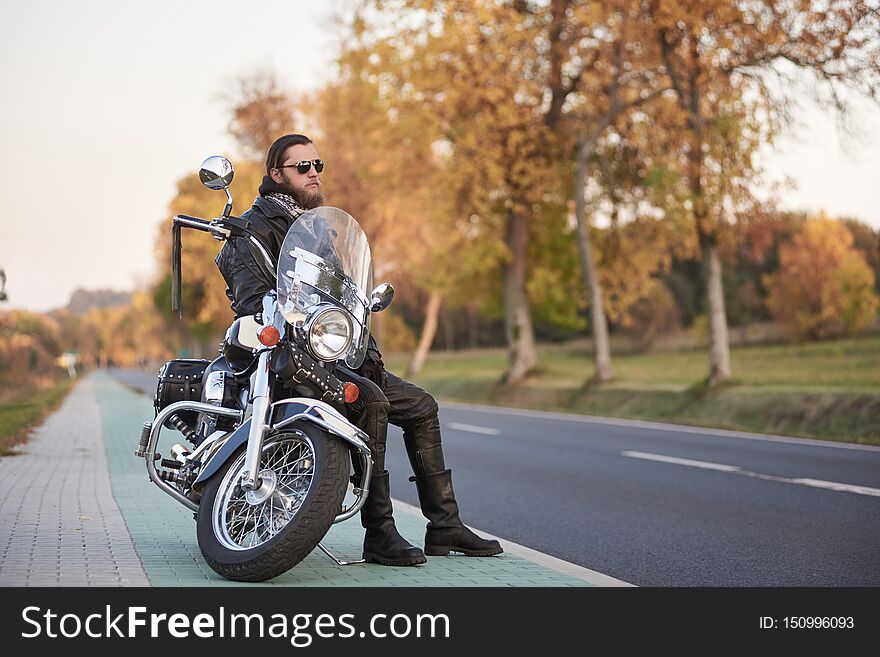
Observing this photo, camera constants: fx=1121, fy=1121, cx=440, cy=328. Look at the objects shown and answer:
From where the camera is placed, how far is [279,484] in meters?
5.14

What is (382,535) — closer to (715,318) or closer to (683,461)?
(683,461)

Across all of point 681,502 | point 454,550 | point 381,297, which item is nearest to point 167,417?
point 381,297

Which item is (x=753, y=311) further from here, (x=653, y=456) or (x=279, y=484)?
(x=279, y=484)

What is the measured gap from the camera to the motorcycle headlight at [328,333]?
5.10 metres

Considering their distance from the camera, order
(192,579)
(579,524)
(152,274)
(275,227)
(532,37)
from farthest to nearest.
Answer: (152,274) → (532,37) → (579,524) → (275,227) → (192,579)

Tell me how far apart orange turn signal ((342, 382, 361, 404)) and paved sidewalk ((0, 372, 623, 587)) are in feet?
2.74

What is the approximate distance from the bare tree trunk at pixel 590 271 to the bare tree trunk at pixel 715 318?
13.3 feet

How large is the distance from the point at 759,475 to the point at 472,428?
26.3ft

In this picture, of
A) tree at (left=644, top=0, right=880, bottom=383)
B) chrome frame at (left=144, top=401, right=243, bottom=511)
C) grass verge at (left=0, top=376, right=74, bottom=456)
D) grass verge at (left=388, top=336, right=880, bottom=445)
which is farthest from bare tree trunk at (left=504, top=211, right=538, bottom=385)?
chrome frame at (left=144, top=401, right=243, bottom=511)

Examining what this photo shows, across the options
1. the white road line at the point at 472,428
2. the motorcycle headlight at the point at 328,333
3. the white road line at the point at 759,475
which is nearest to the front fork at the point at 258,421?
the motorcycle headlight at the point at 328,333

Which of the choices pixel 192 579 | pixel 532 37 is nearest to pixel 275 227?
pixel 192 579

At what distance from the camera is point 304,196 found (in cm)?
580

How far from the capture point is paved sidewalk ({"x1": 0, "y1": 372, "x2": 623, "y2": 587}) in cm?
506

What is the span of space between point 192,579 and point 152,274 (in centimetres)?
7399
